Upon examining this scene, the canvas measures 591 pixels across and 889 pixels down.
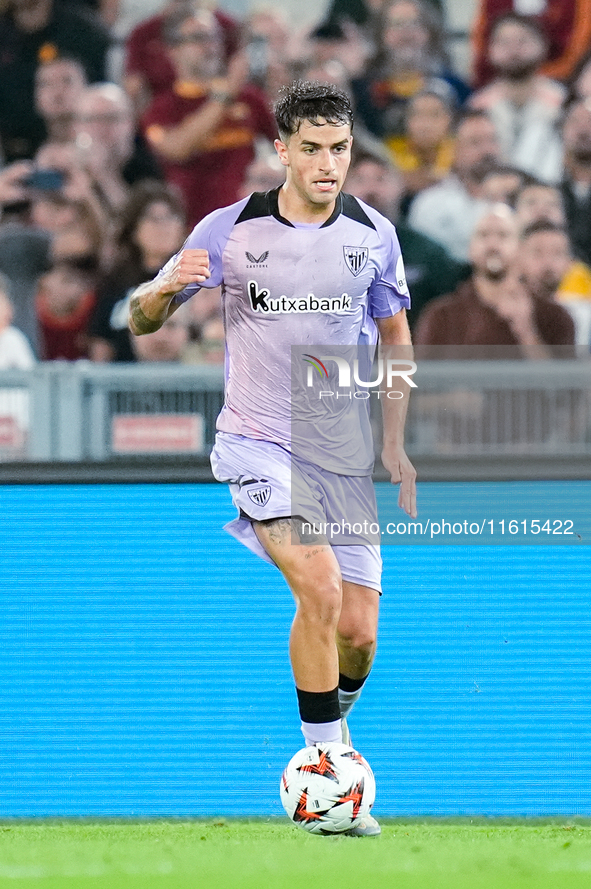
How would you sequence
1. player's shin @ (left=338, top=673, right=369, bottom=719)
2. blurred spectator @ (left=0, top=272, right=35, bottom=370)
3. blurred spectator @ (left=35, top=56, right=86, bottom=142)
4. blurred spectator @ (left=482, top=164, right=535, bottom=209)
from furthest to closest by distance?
blurred spectator @ (left=35, top=56, right=86, bottom=142) < blurred spectator @ (left=482, top=164, right=535, bottom=209) < blurred spectator @ (left=0, top=272, right=35, bottom=370) < player's shin @ (left=338, top=673, right=369, bottom=719)

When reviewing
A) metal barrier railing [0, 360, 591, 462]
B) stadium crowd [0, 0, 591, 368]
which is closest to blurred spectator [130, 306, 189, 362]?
stadium crowd [0, 0, 591, 368]

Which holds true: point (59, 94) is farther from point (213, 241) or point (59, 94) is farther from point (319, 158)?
point (319, 158)

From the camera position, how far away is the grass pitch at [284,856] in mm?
3607

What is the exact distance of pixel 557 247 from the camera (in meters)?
7.94

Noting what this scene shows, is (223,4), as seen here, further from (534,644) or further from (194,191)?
(534,644)

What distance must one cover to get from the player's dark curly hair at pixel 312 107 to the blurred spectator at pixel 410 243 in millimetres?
3600

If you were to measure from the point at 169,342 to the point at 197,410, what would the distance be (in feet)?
4.81

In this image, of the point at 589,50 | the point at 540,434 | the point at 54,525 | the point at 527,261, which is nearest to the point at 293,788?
the point at 54,525

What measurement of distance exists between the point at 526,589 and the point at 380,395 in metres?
1.02

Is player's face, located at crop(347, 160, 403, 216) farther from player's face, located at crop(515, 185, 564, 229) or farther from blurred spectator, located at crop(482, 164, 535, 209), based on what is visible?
player's face, located at crop(515, 185, 564, 229)

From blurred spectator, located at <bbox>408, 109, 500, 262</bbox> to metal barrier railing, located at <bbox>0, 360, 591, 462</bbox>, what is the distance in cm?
Result: 220

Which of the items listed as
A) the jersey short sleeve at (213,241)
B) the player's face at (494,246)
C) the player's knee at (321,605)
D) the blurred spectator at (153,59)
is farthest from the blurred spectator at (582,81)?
the player's knee at (321,605)

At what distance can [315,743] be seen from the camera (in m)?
4.17

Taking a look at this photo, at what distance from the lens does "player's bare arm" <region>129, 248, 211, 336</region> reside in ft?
13.3
